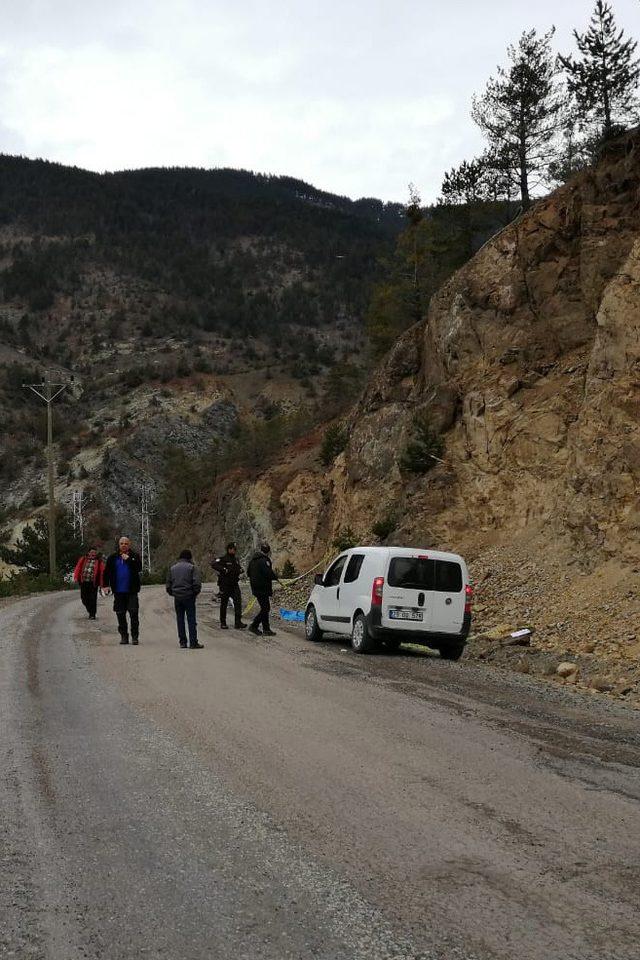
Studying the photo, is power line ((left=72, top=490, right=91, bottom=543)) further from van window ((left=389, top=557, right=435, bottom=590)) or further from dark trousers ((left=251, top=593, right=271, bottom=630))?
van window ((left=389, top=557, right=435, bottom=590))

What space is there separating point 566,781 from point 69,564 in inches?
2325

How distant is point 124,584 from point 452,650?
19.9ft

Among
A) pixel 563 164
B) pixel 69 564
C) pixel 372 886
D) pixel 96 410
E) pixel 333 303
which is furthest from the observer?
pixel 333 303

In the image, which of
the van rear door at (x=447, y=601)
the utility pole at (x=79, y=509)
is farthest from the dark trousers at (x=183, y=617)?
the utility pole at (x=79, y=509)

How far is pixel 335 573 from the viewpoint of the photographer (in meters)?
17.1

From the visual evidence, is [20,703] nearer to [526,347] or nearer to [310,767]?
[310,767]

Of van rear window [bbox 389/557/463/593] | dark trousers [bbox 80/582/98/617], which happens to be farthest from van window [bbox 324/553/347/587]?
dark trousers [bbox 80/582/98/617]

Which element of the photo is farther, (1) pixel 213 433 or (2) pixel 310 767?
(1) pixel 213 433

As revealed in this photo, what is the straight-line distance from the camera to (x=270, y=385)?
105 m

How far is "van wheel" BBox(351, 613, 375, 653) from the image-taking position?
15.0 meters

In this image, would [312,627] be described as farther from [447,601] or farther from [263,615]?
[447,601]

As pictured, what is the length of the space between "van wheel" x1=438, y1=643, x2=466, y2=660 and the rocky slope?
0.77m

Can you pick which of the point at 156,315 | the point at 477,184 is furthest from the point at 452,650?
the point at 156,315

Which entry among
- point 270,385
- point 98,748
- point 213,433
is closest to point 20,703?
Answer: point 98,748
